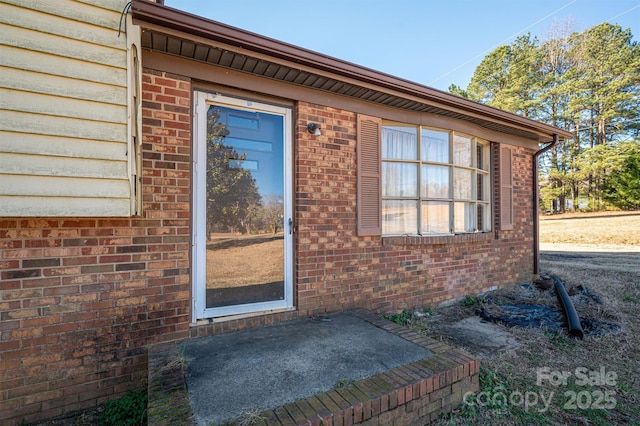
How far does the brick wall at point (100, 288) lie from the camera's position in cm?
210

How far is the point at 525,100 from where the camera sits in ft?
73.0

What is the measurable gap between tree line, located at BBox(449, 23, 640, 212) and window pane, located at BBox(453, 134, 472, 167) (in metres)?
20.1

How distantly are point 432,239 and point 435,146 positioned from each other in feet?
4.67

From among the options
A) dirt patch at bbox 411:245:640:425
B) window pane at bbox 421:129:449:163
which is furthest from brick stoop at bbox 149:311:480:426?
window pane at bbox 421:129:449:163

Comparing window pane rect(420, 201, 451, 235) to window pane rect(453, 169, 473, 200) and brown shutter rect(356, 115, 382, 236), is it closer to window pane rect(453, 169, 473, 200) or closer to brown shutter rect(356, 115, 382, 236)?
window pane rect(453, 169, 473, 200)

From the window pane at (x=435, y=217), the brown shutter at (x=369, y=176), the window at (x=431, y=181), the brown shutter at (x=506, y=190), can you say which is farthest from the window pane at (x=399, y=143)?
the brown shutter at (x=506, y=190)

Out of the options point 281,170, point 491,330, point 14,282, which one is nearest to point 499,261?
point 491,330

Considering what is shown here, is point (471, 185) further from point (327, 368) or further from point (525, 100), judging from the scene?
point (525, 100)

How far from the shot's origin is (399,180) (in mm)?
4223

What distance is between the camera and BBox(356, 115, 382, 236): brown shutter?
12.1ft

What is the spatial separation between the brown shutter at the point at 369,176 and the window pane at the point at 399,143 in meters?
0.29

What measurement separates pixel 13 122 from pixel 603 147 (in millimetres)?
26680

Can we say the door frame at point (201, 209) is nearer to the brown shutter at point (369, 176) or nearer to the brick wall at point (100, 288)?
the brick wall at point (100, 288)

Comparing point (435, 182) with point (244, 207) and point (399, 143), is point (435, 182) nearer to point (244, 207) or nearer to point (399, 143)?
point (399, 143)
